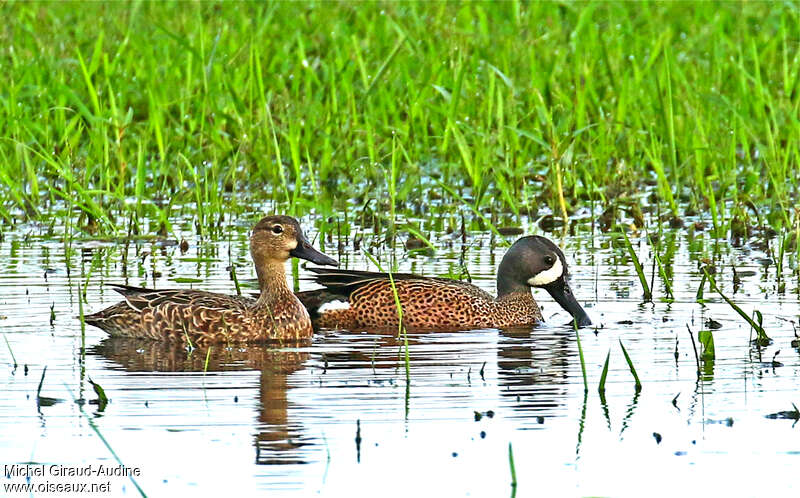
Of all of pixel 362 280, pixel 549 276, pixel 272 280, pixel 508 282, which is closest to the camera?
pixel 272 280

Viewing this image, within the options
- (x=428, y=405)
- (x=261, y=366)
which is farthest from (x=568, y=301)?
(x=428, y=405)

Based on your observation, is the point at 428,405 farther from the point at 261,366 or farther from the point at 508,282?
the point at 508,282

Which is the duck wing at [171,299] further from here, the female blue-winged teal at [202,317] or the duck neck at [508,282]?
the duck neck at [508,282]

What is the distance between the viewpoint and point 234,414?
19.9 feet

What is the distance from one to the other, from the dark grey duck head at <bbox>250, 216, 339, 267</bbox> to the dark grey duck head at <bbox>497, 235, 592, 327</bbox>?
1.06 meters

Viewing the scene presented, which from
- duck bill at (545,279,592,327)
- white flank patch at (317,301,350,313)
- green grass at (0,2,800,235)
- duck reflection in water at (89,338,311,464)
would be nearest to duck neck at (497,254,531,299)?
duck bill at (545,279,592,327)

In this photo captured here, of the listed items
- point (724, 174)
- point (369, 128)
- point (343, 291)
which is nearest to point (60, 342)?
point (343, 291)

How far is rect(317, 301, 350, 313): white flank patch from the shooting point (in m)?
8.82

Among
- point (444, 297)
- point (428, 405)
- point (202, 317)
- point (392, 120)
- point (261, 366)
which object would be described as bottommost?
point (428, 405)

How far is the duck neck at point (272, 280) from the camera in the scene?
8.49 meters

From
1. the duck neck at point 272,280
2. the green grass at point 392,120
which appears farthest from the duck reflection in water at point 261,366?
the green grass at point 392,120

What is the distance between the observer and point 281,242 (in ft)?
28.3

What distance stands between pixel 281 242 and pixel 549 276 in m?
1.44

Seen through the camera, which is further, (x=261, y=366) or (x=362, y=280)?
(x=362, y=280)
